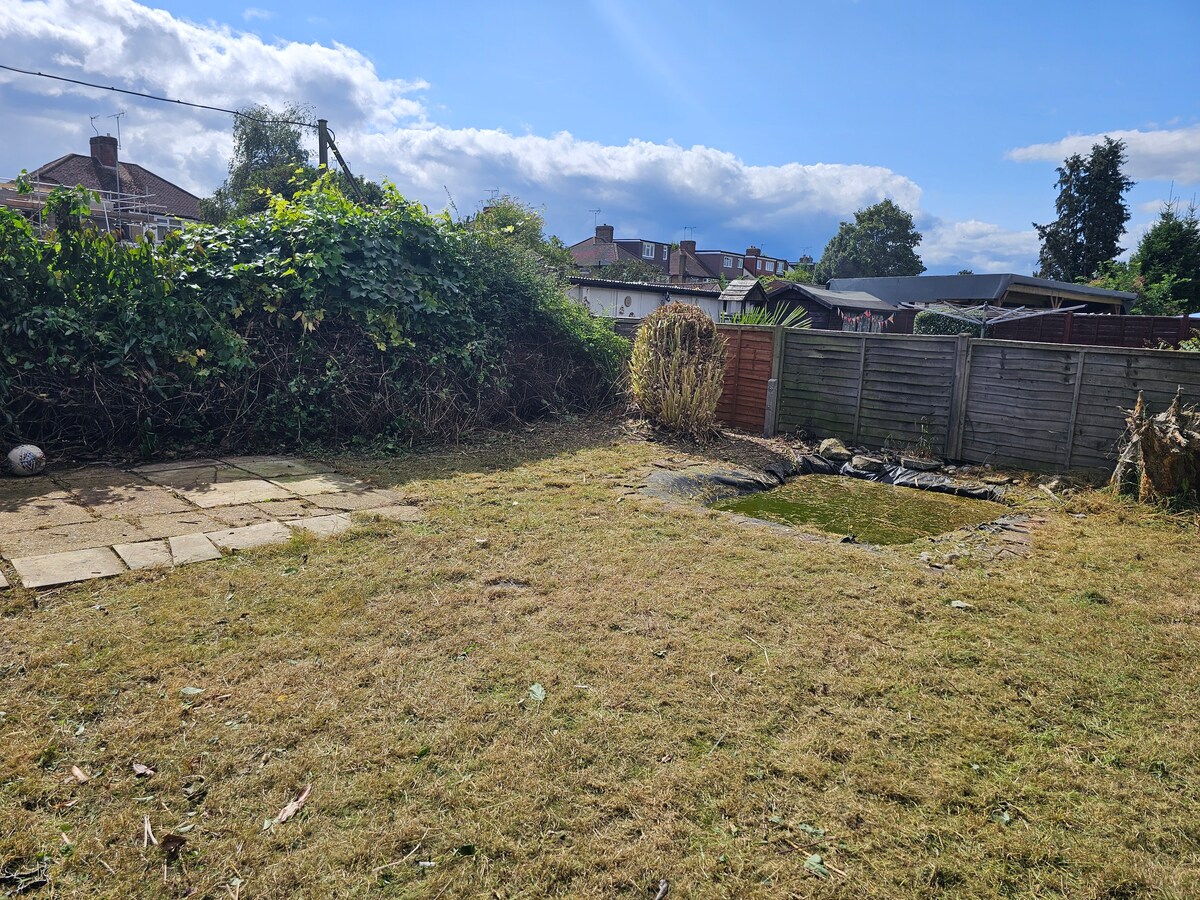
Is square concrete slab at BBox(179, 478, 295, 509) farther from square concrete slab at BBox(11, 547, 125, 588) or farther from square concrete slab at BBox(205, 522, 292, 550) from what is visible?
square concrete slab at BBox(11, 547, 125, 588)

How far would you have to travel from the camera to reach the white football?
204 inches

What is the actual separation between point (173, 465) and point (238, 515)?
179 cm

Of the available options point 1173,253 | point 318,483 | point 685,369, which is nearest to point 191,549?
point 318,483

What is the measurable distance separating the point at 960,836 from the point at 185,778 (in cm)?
225

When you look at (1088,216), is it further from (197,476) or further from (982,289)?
(197,476)

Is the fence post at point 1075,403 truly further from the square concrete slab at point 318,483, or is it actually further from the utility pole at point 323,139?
the utility pole at point 323,139

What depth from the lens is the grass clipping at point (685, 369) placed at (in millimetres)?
8164

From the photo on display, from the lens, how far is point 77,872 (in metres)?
1.72

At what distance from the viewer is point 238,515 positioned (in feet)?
15.1

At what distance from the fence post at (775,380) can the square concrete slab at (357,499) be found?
5.19 metres

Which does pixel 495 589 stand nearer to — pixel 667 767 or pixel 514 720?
pixel 514 720

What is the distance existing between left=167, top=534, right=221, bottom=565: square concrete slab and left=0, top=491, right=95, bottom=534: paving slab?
2.48 feet

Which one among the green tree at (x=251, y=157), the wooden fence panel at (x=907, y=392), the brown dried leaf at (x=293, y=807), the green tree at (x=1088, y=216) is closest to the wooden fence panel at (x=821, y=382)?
the wooden fence panel at (x=907, y=392)

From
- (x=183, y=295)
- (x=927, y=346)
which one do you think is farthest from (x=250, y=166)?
(x=927, y=346)
